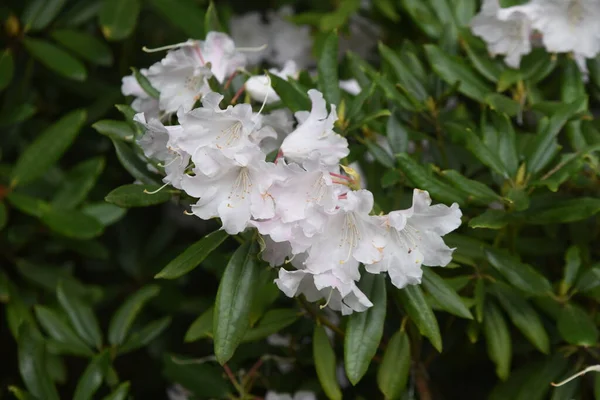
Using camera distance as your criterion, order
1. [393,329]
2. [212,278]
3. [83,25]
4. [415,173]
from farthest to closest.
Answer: [212,278]
[83,25]
[393,329]
[415,173]

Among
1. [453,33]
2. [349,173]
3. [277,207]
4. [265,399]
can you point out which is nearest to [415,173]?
[349,173]

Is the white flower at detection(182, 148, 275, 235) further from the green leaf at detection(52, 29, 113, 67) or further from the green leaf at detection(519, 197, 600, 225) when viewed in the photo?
the green leaf at detection(52, 29, 113, 67)

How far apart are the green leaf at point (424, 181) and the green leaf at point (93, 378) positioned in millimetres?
602

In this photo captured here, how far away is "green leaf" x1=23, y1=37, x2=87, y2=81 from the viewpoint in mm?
1588

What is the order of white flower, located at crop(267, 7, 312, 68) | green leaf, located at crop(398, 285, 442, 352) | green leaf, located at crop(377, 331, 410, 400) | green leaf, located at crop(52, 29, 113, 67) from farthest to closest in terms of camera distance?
white flower, located at crop(267, 7, 312, 68), green leaf, located at crop(52, 29, 113, 67), green leaf, located at crop(377, 331, 410, 400), green leaf, located at crop(398, 285, 442, 352)

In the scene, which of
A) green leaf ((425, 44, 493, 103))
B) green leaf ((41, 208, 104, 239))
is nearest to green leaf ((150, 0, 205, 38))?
green leaf ((41, 208, 104, 239))

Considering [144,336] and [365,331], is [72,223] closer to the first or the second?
[144,336]

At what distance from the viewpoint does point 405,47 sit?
1.43 meters

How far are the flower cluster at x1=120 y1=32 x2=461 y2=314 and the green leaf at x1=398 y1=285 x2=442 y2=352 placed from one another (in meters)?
0.07

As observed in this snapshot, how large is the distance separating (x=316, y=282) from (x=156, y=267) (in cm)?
106

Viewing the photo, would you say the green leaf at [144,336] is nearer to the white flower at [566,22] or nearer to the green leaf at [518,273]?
the green leaf at [518,273]

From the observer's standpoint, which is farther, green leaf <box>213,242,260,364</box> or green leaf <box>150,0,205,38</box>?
green leaf <box>150,0,205,38</box>

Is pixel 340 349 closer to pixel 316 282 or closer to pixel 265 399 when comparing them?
pixel 265 399

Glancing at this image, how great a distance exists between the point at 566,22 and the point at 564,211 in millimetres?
345
